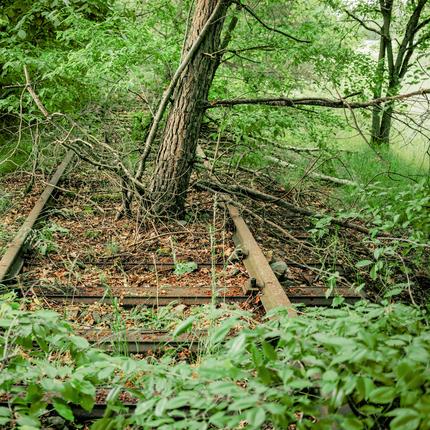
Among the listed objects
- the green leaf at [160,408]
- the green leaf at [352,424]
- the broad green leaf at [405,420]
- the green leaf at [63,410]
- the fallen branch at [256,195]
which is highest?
the fallen branch at [256,195]

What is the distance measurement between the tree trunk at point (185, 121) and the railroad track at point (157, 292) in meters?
1.22

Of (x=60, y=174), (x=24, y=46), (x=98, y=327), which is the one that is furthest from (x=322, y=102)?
(x=24, y=46)

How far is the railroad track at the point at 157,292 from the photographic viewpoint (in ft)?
13.2

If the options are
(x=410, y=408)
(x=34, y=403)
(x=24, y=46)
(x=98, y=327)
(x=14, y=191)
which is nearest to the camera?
(x=410, y=408)

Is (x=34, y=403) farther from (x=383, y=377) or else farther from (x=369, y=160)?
(x=369, y=160)

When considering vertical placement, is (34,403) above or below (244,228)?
below

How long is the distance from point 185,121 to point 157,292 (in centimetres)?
256

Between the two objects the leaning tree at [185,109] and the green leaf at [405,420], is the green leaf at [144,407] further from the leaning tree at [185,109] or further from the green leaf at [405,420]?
the leaning tree at [185,109]

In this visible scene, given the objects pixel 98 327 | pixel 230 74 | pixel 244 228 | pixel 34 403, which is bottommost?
pixel 98 327

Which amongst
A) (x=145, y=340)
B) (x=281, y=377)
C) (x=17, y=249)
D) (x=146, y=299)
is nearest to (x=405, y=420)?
(x=281, y=377)

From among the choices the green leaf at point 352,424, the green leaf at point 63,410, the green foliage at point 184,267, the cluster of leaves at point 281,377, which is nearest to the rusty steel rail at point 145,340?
the green foliage at point 184,267

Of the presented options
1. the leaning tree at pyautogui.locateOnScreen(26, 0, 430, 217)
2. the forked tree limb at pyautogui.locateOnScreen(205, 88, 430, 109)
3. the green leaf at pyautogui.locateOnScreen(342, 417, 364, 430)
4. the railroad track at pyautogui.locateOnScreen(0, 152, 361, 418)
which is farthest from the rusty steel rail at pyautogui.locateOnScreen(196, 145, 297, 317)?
the green leaf at pyautogui.locateOnScreen(342, 417, 364, 430)

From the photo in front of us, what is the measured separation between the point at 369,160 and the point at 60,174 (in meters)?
6.03

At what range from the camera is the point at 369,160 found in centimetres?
1048
